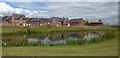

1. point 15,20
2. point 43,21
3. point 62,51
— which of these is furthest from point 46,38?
point 43,21

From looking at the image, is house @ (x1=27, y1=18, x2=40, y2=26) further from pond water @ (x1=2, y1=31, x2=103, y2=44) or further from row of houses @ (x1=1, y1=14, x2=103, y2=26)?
pond water @ (x1=2, y1=31, x2=103, y2=44)

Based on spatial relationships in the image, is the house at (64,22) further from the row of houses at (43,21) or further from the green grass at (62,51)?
the green grass at (62,51)

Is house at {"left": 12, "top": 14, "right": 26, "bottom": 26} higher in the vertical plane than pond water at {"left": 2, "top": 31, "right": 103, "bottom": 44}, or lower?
higher

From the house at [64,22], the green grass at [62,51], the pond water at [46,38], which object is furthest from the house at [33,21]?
the green grass at [62,51]

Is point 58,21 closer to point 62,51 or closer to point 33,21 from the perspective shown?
point 33,21

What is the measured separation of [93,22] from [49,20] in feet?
62.9

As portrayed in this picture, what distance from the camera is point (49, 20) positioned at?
94188 millimetres

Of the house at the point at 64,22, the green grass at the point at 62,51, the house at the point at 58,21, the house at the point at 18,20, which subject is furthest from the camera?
the house at the point at 64,22

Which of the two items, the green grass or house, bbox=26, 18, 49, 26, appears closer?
the green grass

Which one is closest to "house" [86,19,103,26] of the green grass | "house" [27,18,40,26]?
"house" [27,18,40,26]

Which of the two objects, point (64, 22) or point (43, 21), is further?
point (64, 22)

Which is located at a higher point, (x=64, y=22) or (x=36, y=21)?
(x=36, y=21)

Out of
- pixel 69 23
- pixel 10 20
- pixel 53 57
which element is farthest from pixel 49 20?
pixel 53 57

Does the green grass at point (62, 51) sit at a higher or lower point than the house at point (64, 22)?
higher
